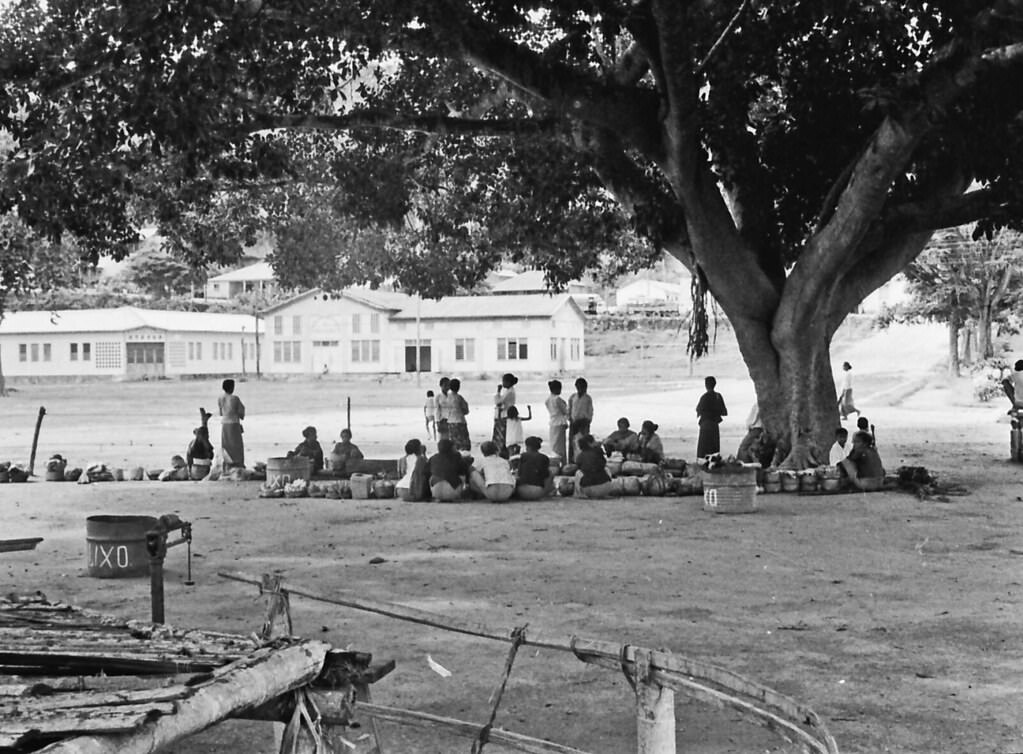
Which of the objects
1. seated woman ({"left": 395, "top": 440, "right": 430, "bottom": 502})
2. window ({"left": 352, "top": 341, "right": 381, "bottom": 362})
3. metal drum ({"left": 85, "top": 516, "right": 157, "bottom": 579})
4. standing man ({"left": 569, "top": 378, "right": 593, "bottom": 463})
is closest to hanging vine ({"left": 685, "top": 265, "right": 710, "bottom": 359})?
standing man ({"left": 569, "top": 378, "right": 593, "bottom": 463})

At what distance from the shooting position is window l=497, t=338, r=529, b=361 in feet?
192

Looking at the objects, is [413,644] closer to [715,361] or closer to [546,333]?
[546,333]

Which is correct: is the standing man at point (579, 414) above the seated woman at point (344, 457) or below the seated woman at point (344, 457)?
above

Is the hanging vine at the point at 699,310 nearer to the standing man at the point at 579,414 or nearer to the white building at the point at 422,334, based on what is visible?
the standing man at the point at 579,414

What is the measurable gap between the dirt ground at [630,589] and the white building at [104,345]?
4211 cm

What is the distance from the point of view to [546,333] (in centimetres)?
5775

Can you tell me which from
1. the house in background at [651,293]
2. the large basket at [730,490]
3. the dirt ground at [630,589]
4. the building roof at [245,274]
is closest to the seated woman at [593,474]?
the dirt ground at [630,589]

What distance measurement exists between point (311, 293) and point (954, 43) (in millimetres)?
51448

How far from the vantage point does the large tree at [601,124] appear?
12.4 metres

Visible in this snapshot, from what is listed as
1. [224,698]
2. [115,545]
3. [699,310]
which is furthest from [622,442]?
[224,698]

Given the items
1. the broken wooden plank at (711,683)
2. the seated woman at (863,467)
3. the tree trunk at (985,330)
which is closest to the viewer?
the broken wooden plank at (711,683)

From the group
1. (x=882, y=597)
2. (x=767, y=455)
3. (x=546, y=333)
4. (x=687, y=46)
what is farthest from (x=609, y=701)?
(x=546, y=333)

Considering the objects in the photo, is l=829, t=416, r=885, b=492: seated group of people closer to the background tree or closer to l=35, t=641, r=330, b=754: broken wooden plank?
l=35, t=641, r=330, b=754: broken wooden plank

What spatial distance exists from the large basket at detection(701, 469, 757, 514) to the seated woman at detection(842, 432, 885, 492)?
7.43 ft
